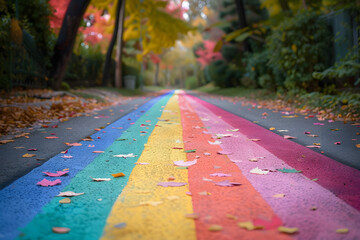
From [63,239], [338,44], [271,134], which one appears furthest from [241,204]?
[338,44]

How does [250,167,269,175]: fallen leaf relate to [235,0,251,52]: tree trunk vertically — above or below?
below

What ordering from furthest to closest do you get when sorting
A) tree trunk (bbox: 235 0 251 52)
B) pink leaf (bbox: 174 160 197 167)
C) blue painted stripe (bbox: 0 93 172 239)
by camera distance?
tree trunk (bbox: 235 0 251 52) < pink leaf (bbox: 174 160 197 167) < blue painted stripe (bbox: 0 93 172 239)

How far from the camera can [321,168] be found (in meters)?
2.67

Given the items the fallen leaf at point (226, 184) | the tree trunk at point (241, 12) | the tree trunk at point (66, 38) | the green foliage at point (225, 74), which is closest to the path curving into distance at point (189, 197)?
the fallen leaf at point (226, 184)

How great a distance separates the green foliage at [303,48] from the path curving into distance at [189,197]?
6585 mm

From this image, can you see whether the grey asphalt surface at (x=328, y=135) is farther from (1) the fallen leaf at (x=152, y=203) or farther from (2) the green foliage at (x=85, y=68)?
(2) the green foliage at (x=85, y=68)

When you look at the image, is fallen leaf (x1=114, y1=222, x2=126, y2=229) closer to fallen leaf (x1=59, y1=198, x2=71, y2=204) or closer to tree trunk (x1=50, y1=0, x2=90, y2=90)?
fallen leaf (x1=59, y1=198, x2=71, y2=204)

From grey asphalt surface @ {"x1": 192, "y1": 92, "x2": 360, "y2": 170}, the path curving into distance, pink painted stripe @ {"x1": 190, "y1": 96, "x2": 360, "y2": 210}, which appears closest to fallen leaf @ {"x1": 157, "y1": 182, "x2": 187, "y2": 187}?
the path curving into distance

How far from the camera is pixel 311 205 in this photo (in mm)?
1879

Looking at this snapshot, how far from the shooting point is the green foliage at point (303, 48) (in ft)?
29.9

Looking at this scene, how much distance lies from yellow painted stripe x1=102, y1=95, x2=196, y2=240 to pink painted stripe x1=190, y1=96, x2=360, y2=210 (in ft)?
3.35

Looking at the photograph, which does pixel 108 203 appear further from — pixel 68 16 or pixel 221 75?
pixel 221 75

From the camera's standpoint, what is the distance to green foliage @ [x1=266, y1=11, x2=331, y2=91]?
9.10 meters

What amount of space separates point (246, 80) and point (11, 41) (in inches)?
473
